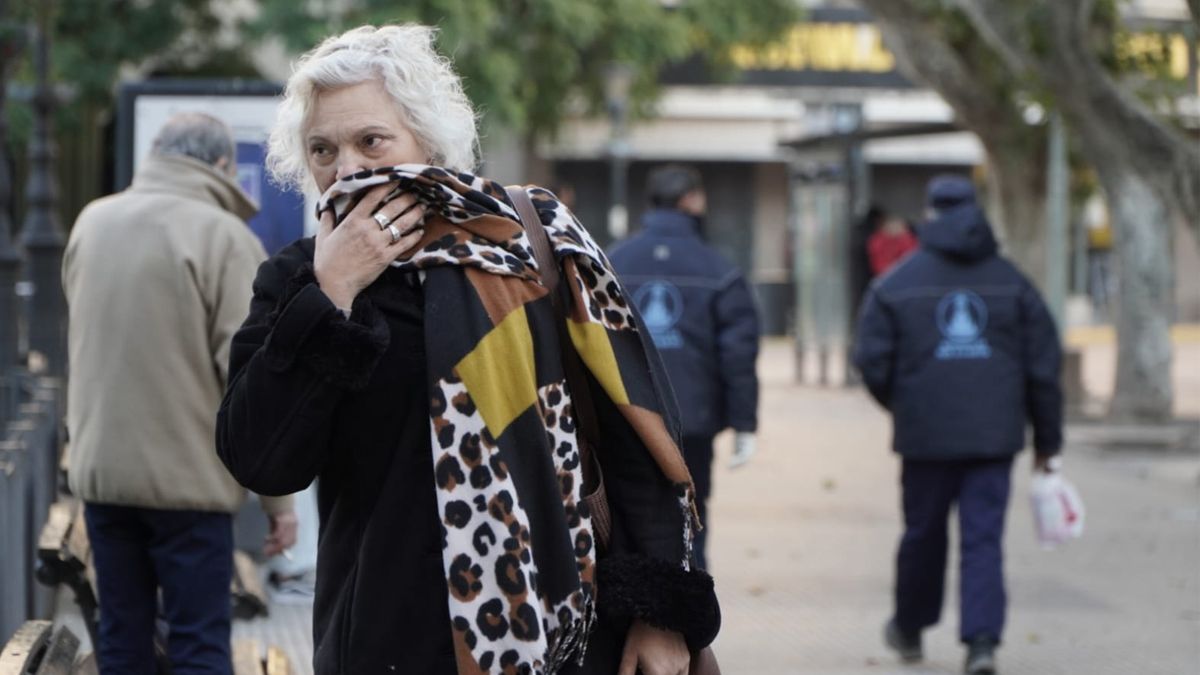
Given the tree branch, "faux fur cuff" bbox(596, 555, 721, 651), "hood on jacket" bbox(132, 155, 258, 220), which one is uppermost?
the tree branch

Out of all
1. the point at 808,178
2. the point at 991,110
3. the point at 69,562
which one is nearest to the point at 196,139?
the point at 69,562

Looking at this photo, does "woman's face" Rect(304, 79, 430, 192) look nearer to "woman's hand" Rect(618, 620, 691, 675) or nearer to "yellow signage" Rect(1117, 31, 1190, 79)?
"woman's hand" Rect(618, 620, 691, 675)

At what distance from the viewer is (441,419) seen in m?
2.61

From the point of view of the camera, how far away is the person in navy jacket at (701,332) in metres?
7.44

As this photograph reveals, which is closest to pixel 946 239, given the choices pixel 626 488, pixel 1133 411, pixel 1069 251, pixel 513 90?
pixel 626 488

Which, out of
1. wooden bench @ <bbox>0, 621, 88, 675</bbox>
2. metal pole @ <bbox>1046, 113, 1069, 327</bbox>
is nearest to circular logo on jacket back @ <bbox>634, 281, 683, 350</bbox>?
wooden bench @ <bbox>0, 621, 88, 675</bbox>

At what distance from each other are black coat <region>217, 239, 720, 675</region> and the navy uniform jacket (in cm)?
465

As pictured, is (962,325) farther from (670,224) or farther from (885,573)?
(885,573)

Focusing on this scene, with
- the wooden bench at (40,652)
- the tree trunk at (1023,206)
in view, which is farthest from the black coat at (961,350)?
the tree trunk at (1023,206)

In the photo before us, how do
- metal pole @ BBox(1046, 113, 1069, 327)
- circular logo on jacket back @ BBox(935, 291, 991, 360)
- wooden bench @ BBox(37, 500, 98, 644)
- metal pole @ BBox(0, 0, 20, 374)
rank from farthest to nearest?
metal pole @ BBox(1046, 113, 1069, 327) → metal pole @ BBox(0, 0, 20, 374) → circular logo on jacket back @ BBox(935, 291, 991, 360) → wooden bench @ BBox(37, 500, 98, 644)

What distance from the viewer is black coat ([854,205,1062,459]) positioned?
23.1 feet

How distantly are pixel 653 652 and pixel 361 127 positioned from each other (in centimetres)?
84

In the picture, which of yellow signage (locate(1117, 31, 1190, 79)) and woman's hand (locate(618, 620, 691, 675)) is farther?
yellow signage (locate(1117, 31, 1190, 79))

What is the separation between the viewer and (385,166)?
271 cm
